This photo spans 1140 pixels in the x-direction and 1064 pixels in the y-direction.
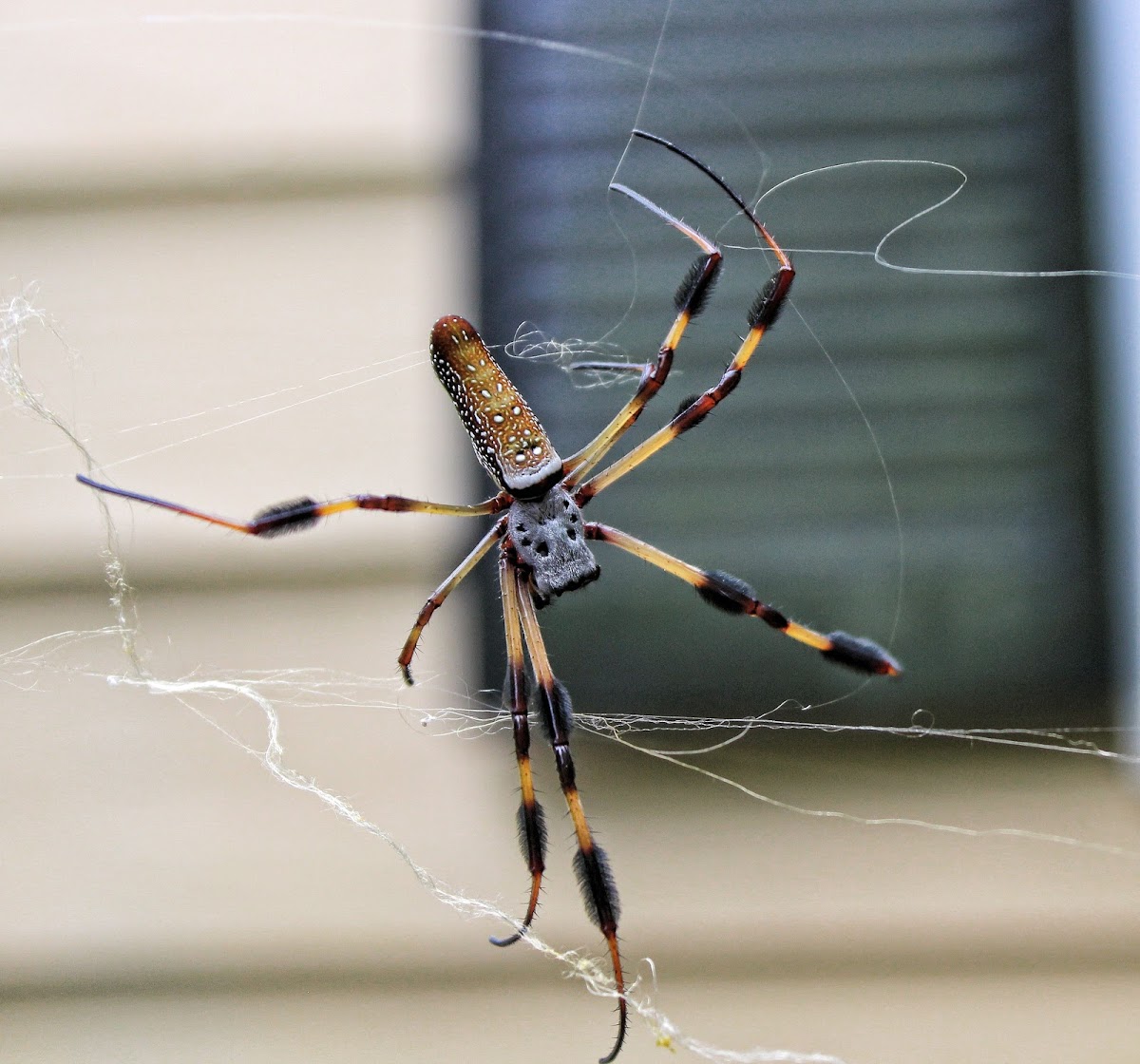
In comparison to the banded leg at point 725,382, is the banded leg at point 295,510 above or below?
below

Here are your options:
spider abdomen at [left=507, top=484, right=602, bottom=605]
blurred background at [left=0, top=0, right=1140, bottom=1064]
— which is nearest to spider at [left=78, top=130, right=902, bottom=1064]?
spider abdomen at [left=507, top=484, right=602, bottom=605]

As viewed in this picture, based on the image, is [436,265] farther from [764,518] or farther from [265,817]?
[265,817]

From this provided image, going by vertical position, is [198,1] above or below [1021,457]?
above

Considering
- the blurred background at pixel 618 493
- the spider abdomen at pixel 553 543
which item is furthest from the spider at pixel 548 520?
the blurred background at pixel 618 493

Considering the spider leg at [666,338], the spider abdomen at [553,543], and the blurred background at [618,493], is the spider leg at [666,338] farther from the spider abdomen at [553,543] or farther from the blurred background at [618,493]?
the blurred background at [618,493]

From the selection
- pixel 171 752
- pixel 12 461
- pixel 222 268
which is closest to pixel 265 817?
pixel 171 752

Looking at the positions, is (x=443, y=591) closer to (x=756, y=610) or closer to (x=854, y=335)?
(x=756, y=610)
